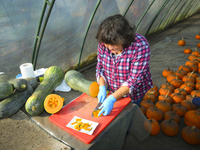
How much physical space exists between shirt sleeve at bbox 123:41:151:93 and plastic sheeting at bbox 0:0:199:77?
2.34 m

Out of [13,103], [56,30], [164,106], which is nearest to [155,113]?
[164,106]

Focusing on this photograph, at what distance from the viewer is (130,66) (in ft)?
6.14

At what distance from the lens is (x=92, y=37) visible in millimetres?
4863

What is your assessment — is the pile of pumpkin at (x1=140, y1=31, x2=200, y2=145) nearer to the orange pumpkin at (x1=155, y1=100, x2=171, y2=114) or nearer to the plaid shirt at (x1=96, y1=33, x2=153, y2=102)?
the orange pumpkin at (x1=155, y1=100, x2=171, y2=114)

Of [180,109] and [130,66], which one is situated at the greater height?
[130,66]

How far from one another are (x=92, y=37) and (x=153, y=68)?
2.19 metres

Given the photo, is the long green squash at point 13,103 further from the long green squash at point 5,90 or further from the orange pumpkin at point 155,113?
the orange pumpkin at point 155,113

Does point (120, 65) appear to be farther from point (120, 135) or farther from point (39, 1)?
point (39, 1)

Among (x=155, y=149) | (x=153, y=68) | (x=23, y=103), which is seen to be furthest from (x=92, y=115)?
(x=153, y=68)

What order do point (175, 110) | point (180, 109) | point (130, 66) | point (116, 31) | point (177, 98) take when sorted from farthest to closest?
point (177, 98)
point (180, 109)
point (175, 110)
point (130, 66)
point (116, 31)

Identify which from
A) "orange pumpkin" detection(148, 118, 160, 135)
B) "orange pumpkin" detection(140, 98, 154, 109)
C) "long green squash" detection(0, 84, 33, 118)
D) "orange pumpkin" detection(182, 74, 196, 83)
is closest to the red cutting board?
"long green squash" detection(0, 84, 33, 118)

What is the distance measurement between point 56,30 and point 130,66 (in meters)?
2.49

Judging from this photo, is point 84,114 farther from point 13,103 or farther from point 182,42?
point 182,42

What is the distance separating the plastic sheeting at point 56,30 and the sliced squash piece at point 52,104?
5.93 feet
